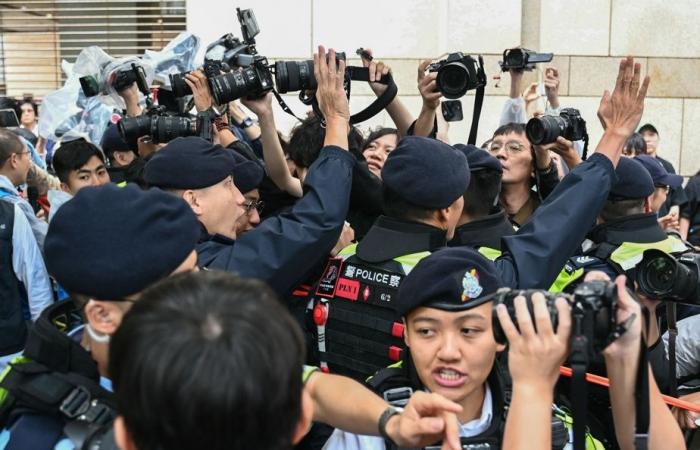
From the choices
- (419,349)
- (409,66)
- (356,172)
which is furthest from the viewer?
(409,66)

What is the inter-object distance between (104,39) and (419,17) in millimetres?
4378

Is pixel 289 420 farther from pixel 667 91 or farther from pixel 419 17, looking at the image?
pixel 667 91

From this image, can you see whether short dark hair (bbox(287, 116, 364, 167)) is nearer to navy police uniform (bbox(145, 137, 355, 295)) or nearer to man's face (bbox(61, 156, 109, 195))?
navy police uniform (bbox(145, 137, 355, 295))

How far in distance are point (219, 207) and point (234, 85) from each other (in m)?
0.79

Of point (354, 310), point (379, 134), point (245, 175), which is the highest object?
point (379, 134)

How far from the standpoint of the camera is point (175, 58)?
6402mm

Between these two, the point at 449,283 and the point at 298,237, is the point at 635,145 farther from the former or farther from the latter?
the point at 449,283

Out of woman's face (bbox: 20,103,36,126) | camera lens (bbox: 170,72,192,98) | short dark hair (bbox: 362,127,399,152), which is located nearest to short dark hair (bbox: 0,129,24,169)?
camera lens (bbox: 170,72,192,98)

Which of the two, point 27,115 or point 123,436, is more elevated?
point 27,115

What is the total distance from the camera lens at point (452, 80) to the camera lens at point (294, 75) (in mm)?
654


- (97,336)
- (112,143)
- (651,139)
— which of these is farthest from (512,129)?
(651,139)

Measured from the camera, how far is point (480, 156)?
341 centimetres

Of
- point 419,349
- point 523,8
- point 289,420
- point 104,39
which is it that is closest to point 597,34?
point 523,8

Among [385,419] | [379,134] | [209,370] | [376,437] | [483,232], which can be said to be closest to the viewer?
[209,370]
